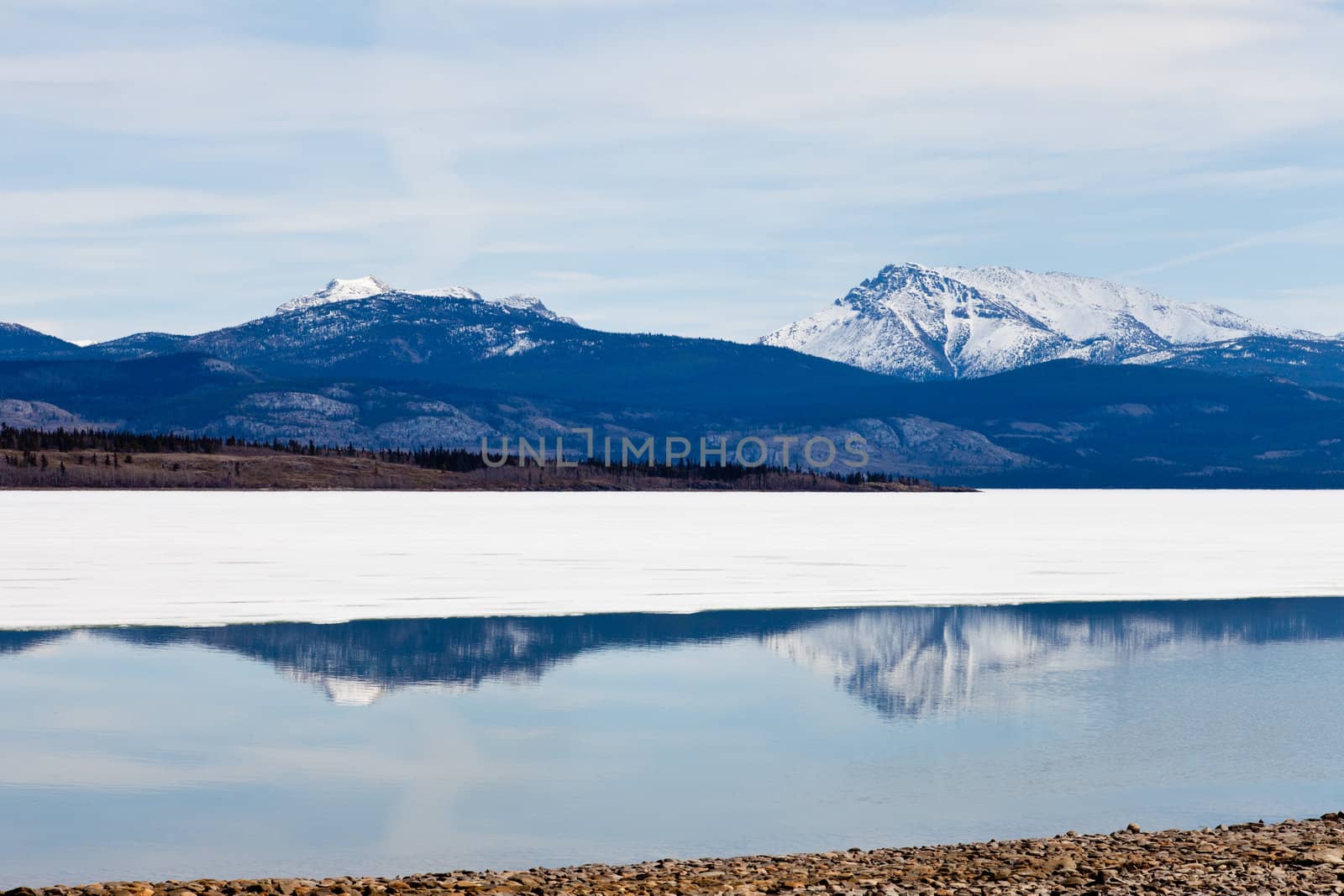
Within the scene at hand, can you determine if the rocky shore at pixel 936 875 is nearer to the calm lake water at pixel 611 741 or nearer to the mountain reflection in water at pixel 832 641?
the calm lake water at pixel 611 741

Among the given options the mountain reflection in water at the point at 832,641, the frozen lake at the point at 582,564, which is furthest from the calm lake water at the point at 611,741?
the frozen lake at the point at 582,564

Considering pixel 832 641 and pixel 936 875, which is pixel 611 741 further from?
pixel 832 641

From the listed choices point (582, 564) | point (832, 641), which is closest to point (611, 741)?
point (832, 641)

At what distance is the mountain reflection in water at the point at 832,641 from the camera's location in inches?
1164

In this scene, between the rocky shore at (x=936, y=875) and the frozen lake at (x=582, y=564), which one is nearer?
the rocky shore at (x=936, y=875)

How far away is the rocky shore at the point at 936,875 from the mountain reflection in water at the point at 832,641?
9.67 metres

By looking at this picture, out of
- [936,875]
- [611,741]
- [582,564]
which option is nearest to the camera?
[936,875]

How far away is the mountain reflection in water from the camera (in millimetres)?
29562

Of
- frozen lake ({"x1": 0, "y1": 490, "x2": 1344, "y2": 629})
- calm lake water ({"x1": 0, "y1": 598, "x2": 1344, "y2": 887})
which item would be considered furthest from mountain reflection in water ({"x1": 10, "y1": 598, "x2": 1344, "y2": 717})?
frozen lake ({"x1": 0, "y1": 490, "x2": 1344, "y2": 629})

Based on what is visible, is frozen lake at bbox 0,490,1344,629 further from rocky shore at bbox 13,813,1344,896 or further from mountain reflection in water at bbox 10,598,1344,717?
rocky shore at bbox 13,813,1344,896

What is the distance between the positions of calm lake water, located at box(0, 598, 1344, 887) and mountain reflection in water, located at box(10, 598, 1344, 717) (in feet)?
0.46

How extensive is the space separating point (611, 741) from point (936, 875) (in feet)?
29.6

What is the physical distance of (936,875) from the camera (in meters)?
15.1

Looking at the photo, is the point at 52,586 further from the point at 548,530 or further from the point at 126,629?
the point at 548,530
